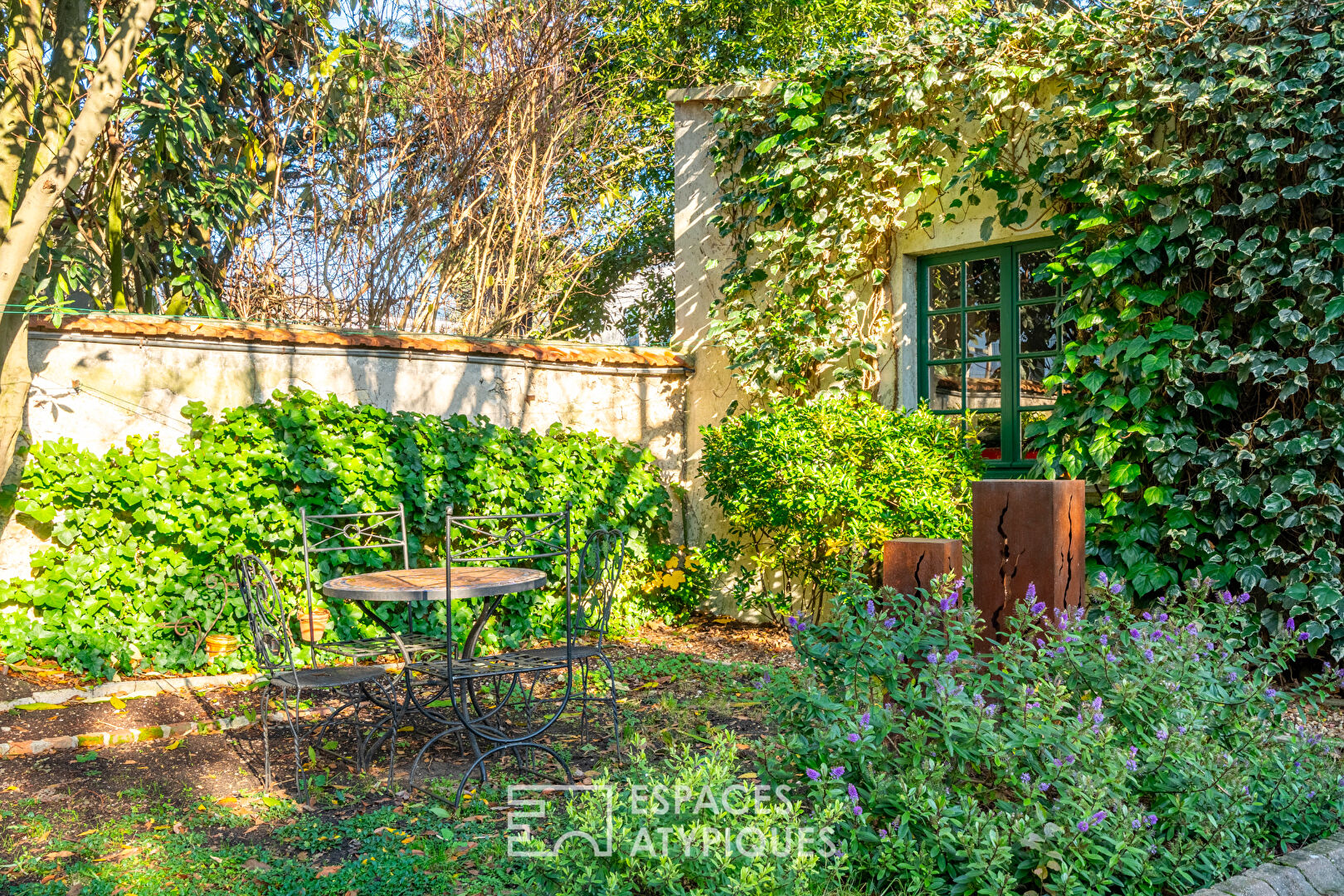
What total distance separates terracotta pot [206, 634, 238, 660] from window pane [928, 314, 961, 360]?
4.86 meters

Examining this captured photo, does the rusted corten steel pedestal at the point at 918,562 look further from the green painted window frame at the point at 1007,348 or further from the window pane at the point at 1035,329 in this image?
the window pane at the point at 1035,329

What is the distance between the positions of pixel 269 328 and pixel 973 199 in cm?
453

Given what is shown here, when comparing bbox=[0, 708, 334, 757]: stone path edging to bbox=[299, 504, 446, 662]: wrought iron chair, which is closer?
bbox=[0, 708, 334, 757]: stone path edging

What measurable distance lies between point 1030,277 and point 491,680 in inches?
167

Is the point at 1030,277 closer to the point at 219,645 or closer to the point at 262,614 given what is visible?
the point at 262,614

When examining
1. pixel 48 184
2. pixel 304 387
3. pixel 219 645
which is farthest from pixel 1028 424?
pixel 48 184

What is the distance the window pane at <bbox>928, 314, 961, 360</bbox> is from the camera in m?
6.61

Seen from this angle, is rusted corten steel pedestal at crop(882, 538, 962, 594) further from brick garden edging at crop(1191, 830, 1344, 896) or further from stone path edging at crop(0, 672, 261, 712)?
stone path edging at crop(0, 672, 261, 712)

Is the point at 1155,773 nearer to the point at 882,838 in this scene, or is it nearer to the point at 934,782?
the point at 934,782

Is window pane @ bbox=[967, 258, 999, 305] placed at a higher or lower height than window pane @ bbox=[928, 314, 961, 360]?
higher

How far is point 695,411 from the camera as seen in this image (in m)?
7.72

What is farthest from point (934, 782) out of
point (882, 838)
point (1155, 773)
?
point (1155, 773)

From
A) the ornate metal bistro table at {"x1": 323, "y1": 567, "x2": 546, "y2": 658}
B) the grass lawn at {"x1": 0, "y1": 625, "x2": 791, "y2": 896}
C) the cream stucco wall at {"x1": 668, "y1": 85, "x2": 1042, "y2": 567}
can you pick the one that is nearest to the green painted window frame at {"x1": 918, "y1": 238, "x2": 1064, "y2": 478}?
the cream stucco wall at {"x1": 668, "y1": 85, "x2": 1042, "y2": 567}

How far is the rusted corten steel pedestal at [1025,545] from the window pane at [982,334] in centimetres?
326
